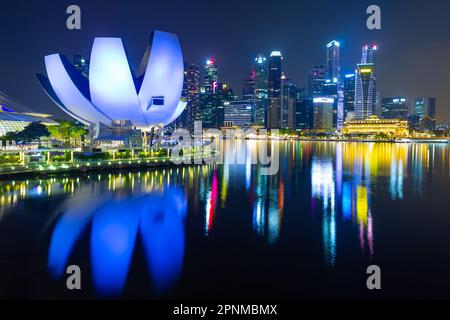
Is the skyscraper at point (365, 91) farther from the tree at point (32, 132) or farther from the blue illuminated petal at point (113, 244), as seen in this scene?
the blue illuminated petal at point (113, 244)

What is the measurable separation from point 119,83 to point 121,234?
11743 millimetres

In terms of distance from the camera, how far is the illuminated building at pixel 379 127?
10025 centimetres

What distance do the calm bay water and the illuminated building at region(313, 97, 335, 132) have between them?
5002 inches

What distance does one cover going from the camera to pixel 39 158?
17.7m

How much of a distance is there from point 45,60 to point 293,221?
16.0 meters

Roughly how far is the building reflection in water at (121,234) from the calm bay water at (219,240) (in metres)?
0.03

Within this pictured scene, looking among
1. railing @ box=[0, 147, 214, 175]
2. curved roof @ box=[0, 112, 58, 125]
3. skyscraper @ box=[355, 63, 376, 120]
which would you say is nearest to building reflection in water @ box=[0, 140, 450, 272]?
railing @ box=[0, 147, 214, 175]

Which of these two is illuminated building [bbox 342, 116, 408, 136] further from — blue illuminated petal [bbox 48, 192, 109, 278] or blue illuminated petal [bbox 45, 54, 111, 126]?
blue illuminated petal [bbox 48, 192, 109, 278]

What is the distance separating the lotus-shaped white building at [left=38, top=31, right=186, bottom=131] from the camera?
1772 cm

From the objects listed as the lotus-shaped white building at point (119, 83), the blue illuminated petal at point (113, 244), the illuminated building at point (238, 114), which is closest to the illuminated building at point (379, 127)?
the illuminated building at point (238, 114)
